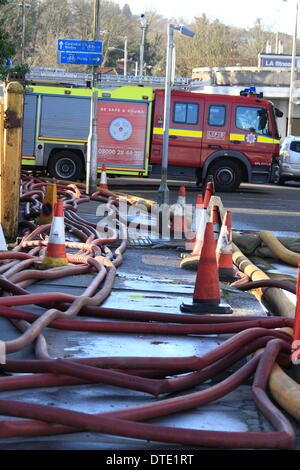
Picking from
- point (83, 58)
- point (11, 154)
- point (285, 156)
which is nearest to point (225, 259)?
point (11, 154)

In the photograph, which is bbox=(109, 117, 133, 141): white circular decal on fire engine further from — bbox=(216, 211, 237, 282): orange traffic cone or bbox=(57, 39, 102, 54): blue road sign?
bbox=(216, 211, 237, 282): orange traffic cone

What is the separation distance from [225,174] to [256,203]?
2991 millimetres

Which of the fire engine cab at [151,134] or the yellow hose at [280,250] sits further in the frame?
the fire engine cab at [151,134]

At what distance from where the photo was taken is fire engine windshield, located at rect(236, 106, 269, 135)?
24.0 m

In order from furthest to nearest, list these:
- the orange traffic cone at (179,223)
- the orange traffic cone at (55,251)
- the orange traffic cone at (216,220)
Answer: the orange traffic cone at (179,223) < the orange traffic cone at (216,220) < the orange traffic cone at (55,251)

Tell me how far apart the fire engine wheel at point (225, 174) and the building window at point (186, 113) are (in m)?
1.45

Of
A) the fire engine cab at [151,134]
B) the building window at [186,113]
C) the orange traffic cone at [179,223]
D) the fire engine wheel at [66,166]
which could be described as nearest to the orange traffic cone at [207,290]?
the orange traffic cone at [179,223]

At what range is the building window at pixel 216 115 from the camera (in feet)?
78.5

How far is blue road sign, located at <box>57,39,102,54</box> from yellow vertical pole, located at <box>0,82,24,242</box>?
10.3 metres

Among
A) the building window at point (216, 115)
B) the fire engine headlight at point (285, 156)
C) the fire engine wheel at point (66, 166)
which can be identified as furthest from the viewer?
the fire engine headlight at point (285, 156)

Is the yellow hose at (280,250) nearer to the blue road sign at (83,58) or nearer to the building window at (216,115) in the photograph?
the blue road sign at (83,58)

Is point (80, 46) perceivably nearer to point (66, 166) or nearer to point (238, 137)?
point (66, 166)
